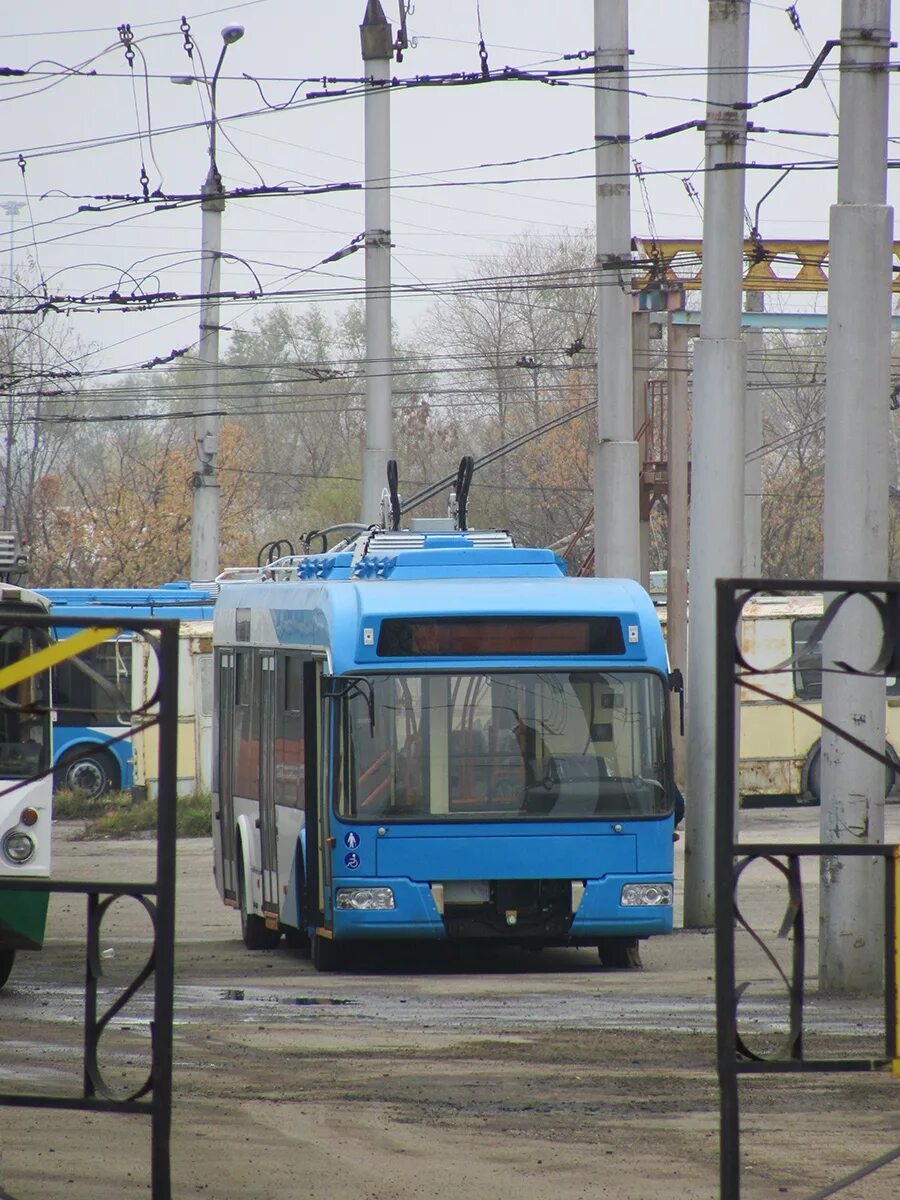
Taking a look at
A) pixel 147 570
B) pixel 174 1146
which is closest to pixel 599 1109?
pixel 174 1146

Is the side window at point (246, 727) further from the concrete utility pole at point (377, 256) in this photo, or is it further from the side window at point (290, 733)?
the concrete utility pole at point (377, 256)

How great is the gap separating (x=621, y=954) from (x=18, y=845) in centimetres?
412

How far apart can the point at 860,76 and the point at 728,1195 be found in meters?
7.60

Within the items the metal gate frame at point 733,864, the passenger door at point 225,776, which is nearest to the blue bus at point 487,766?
the passenger door at point 225,776

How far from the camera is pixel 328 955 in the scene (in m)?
12.8

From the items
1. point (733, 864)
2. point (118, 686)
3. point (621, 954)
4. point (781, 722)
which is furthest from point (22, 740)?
point (781, 722)

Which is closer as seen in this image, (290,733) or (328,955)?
(328,955)

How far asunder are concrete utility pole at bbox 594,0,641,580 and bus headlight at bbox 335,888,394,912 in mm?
6107

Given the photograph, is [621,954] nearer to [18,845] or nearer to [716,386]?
[18,845]

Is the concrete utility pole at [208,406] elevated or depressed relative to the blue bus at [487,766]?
elevated

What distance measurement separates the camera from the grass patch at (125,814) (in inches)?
1017

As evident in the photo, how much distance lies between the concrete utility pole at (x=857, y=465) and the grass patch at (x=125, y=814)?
14802mm

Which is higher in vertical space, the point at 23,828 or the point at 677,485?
the point at 677,485

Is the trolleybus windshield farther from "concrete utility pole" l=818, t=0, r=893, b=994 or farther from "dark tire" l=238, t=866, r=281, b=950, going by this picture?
"dark tire" l=238, t=866, r=281, b=950
